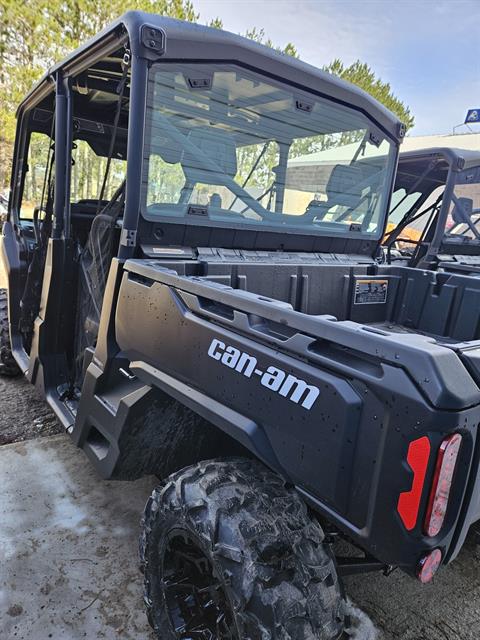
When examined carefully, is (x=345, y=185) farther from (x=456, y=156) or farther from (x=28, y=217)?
(x=456, y=156)

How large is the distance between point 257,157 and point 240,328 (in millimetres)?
1593

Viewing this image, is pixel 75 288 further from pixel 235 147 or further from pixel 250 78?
pixel 250 78

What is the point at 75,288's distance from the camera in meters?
3.40

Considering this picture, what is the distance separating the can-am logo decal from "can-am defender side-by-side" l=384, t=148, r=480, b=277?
14.8 ft

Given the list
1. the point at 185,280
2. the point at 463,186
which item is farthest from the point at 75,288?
the point at 463,186

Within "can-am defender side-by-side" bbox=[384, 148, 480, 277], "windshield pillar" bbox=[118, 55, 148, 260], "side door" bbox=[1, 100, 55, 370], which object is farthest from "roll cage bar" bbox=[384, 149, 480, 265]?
"windshield pillar" bbox=[118, 55, 148, 260]

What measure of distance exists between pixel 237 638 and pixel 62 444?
2437 millimetres

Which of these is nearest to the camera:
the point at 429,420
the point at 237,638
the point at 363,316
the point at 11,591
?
the point at 429,420

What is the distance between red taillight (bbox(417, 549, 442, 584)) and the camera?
1274mm

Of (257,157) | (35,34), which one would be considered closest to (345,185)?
(257,157)

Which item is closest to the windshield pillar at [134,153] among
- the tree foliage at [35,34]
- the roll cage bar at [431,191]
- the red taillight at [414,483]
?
the red taillight at [414,483]

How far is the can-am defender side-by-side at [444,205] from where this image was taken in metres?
6.16

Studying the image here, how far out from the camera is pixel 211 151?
2.70 m

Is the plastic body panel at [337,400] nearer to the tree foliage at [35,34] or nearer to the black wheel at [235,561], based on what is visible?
the black wheel at [235,561]
